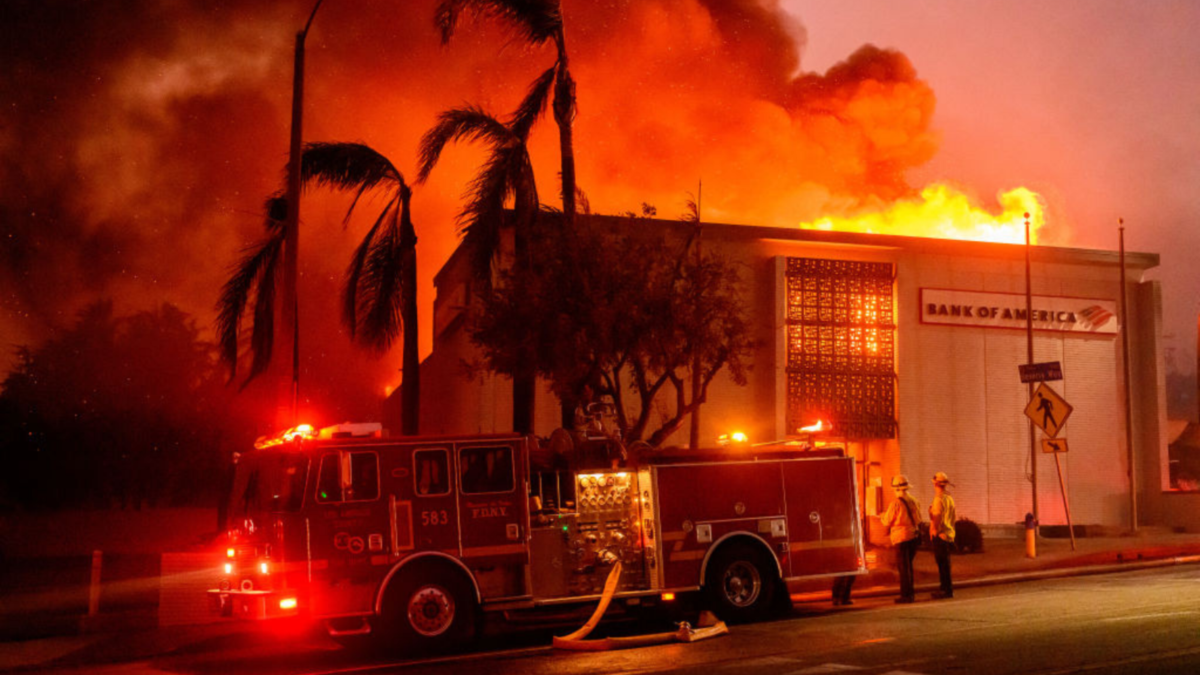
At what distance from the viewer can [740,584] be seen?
1459cm

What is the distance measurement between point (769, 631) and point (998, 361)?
19.4 meters

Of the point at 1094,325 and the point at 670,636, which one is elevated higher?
the point at 1094,325

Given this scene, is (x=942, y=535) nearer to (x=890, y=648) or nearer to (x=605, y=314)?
(x=890, y=648)

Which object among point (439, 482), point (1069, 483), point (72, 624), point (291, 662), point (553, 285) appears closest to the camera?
point (291, 662)

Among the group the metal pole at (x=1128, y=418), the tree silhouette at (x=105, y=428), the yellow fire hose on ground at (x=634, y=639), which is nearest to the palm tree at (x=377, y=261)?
the yellow fire hose on ground at (x=634, y=639)

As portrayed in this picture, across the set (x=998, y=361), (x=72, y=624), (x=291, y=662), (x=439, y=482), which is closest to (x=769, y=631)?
(x=439, y=482)

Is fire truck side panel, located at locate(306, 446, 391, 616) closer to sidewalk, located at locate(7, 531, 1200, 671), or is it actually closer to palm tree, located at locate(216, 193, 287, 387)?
sidewalk, located at locate(7, 531, 1200, 671)

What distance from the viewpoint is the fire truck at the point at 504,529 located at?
12484mm

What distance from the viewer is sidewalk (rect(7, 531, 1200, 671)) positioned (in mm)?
13703

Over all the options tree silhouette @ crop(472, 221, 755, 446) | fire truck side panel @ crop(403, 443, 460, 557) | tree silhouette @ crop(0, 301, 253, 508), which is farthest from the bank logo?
tree silhouette @ crop(0, 301, 253, 508)

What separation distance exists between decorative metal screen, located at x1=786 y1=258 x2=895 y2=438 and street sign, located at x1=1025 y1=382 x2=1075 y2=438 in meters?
7.39

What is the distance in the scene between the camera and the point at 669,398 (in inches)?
1083

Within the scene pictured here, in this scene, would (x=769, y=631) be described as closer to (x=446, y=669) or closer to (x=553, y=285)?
(x=446, y=669)

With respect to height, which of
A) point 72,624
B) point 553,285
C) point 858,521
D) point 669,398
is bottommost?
point 72,624
